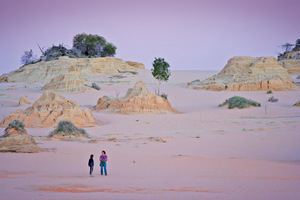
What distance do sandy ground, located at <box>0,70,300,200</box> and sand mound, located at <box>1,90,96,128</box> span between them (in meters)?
0.77

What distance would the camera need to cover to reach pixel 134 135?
14.6 m

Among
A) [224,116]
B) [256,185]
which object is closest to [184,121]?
[224,116]

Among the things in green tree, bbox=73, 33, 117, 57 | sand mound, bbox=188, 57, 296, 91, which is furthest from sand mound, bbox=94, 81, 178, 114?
green tree, bbox=73, 33, 117, 57

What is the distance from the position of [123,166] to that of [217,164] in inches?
98.2

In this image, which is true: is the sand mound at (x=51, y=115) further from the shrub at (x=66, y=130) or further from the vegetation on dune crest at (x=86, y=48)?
the vegetation on dune crest at (x=86, y=48)

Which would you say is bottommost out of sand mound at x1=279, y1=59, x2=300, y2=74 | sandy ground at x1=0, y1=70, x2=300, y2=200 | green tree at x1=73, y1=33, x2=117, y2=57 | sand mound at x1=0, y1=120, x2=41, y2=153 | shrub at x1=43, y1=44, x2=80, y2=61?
sandy ground at x1=0, y1=70, x2=300, y2=200

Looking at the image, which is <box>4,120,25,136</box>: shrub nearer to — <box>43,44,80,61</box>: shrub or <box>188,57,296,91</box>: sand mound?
<box>188,57,296,91</box>: sand mound

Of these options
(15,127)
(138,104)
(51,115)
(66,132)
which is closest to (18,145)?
(15,127)

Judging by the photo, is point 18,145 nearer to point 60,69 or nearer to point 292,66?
point 60,69

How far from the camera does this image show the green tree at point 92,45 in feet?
222

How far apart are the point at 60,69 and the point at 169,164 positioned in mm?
43205

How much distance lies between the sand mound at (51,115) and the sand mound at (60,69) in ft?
103

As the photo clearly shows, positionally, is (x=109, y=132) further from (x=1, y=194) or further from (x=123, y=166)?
(x=1, y=194)

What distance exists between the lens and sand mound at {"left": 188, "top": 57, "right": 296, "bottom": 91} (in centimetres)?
3597
